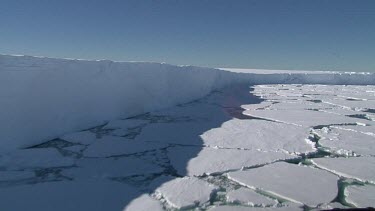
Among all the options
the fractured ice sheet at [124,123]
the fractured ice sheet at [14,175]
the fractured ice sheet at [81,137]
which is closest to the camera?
the fractured ice sheet at [14,175]

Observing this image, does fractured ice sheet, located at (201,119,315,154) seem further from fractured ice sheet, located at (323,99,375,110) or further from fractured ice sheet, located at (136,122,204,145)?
fractured ice sheet, located at (323,99,375,110)

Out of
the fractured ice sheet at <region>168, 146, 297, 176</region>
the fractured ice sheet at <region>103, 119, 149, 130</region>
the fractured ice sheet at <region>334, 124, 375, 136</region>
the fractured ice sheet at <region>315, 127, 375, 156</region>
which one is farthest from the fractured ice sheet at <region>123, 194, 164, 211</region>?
the fractured ice sheet at <region>334, 124, 375, 136</region>

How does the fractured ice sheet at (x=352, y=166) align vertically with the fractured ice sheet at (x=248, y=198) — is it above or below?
above

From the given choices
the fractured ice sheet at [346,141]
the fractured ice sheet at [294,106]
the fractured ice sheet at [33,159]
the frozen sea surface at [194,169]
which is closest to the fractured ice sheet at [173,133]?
the frozen sea surface at [194,169]

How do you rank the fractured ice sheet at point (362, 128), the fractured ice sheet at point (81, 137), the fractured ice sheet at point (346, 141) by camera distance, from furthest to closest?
the fractured ice sheet at point (362, 128) < the fractured ice sheet at point (81, 137) < the fractured ice sheet at point (346, 141)

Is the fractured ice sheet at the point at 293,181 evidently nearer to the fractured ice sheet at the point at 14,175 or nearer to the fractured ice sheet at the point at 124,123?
the fractured ice sheet at the point at 14,175

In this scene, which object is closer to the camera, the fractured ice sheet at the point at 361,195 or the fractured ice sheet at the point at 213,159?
the fractured ice sheet at the point at 361,195

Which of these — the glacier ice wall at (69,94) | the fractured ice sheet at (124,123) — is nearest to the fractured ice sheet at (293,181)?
the glacier ice wall at (69,94)

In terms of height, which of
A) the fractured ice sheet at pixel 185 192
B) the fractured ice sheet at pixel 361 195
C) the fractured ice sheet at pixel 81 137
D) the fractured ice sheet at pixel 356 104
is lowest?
the fractured ice sheet at pixel 81 137
